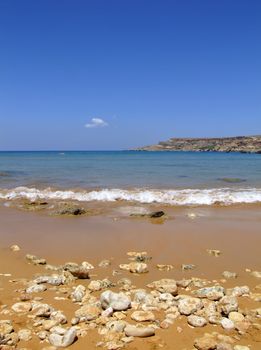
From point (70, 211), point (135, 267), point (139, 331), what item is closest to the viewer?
point (139, 331)

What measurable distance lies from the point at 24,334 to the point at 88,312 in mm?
889

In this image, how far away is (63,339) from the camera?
3.98m

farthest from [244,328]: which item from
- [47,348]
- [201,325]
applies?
[47,348]

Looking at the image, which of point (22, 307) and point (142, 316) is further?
point (22, 307)

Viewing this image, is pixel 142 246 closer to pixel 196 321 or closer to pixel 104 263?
pixel 104 263

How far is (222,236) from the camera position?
8953mm

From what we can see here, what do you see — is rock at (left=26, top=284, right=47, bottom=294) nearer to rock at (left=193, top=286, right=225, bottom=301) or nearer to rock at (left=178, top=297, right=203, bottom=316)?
rock at (left=178, top=297, right=203, bottom=316)

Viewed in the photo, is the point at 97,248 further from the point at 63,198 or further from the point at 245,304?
the point at 63,198

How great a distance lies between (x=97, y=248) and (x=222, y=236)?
3.38m

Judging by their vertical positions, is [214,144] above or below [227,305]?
above

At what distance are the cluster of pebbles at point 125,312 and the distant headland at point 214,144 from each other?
110860 millimetres

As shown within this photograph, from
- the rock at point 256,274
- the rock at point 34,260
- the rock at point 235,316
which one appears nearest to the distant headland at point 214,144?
the rock at point 256,274

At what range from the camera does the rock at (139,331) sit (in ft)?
13.5

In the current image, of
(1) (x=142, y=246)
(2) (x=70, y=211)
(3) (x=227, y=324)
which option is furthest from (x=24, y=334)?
(2) (x=70, y=211)
